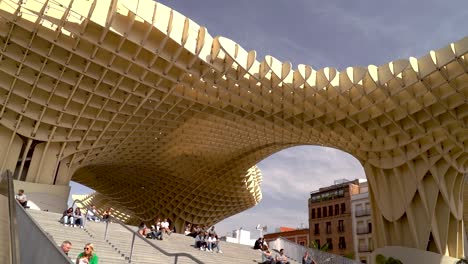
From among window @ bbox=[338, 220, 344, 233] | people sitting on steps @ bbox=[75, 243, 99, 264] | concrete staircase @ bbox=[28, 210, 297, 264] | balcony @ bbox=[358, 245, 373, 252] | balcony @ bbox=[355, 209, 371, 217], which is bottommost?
people sitting on steps @ bbox=[75, 243, 99, 264]

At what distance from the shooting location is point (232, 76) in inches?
968

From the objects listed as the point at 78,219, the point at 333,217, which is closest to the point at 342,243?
the point at 333,217

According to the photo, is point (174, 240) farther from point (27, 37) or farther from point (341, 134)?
point (341, 134)

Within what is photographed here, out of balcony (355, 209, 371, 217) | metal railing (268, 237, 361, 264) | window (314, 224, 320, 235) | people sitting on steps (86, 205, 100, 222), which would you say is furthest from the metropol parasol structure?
window (314, 224, 320, 235)

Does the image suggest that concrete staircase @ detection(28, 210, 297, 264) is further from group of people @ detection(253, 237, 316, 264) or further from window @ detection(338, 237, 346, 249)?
window @ detection(338, 237, 346, 249)

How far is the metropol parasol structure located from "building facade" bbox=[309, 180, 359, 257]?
33.7m

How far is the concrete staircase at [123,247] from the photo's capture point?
1260 centimetres

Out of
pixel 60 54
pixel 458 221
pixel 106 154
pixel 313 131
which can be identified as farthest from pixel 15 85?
pixel 458 221

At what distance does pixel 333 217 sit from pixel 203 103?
45.8 metres

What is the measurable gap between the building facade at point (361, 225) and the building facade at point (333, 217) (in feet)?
3.82

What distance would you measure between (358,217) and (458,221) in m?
34.1

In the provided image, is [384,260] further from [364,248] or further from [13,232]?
[364,248]

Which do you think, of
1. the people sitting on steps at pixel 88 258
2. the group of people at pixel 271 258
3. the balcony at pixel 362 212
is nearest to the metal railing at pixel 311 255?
the group of people at pixel 271 258

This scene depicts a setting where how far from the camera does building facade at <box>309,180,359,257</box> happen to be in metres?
64.2
